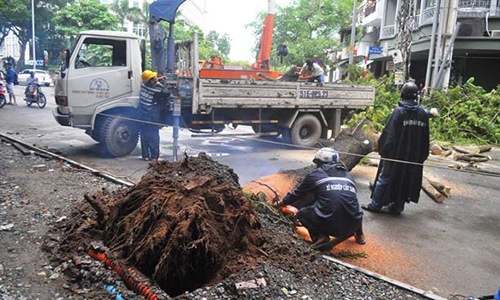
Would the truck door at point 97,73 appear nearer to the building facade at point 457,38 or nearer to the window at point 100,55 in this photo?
the window at point 100,55

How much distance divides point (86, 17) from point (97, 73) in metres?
30.4

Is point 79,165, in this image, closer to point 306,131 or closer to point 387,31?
point 306,131

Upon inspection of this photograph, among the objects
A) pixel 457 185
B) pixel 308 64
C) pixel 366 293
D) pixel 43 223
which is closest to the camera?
pixel 366 293

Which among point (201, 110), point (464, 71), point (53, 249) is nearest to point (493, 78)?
point (464, 71)

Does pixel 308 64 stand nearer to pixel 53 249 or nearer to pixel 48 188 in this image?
pixel 48 188

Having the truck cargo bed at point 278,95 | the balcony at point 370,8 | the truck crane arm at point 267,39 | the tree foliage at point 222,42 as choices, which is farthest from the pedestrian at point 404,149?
the tree foliage at point 222,42

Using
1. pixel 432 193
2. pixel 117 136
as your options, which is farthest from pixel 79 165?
pixel 432 193

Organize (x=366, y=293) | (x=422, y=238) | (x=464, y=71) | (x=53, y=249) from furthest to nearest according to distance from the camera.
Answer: (x=464, y=71) < (x=422, y=238) < (x=53, y=249) < (x=366, y=293)

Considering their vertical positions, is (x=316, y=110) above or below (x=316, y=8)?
below

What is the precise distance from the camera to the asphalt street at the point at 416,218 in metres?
4.05

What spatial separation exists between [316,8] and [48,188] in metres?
33.4

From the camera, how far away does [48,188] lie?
19.5 feet

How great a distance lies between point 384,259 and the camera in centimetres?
434

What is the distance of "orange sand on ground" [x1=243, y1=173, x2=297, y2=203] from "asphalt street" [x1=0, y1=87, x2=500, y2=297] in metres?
1.15
